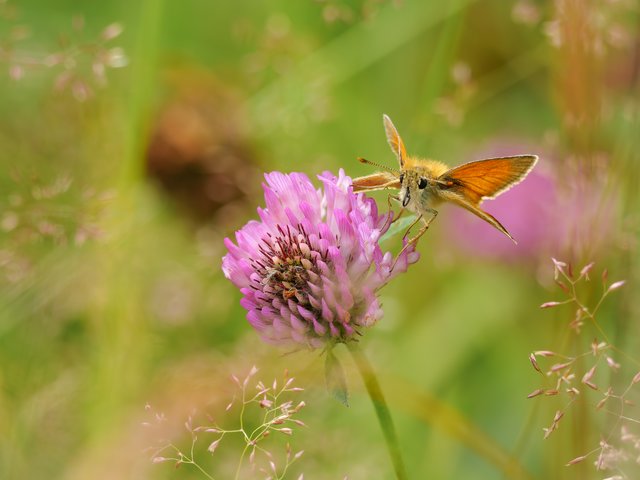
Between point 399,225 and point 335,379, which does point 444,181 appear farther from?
point 335,379

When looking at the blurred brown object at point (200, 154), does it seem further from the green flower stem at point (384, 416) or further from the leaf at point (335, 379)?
the green flower stem at point (384, 416)

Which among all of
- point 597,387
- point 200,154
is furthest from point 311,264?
point 200,154

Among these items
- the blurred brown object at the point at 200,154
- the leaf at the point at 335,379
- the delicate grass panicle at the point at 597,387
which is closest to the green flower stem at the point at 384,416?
the leaf at the point at 335,379

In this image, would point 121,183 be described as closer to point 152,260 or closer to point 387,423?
point 152,260

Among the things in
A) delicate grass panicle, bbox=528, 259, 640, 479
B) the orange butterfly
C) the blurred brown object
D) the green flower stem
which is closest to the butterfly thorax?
the orange butterfly

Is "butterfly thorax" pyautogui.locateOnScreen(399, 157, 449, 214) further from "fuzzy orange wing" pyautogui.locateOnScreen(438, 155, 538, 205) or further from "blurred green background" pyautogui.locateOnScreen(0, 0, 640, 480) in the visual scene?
"blurred green background" pyautogui.locateOnScreen(0, 0, 640, 480)
